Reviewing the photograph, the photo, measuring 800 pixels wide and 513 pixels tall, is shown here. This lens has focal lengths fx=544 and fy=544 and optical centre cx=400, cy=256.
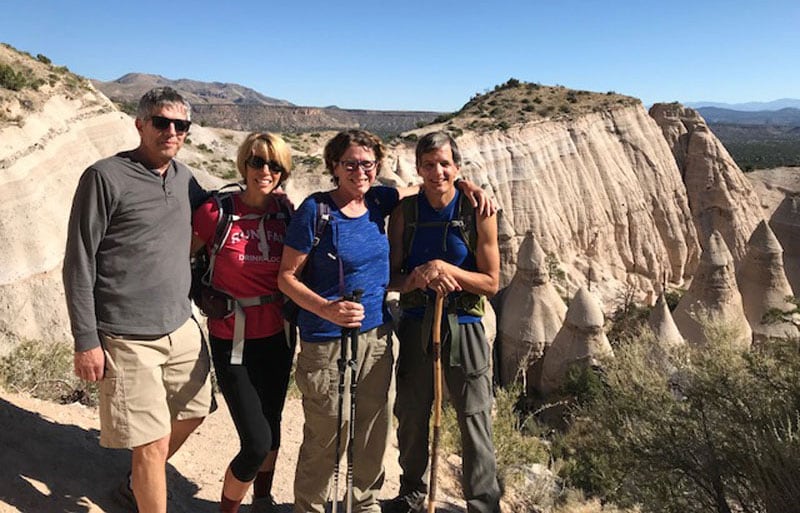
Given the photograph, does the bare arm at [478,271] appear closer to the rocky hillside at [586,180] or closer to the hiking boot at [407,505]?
the hiking boot at [407,505]

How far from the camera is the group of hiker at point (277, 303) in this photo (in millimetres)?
3027

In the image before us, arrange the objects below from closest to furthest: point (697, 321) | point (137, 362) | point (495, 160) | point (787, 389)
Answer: point (137, 362) → point (787, 389) → point (697, 321) → point (495, 160)

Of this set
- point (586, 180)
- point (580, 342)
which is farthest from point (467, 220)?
point (586, 180)

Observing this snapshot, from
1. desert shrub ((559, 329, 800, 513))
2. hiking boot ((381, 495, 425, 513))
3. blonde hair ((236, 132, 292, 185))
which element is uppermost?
blonde hair ((236, 132, 292, 185))

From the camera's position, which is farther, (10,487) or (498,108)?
(498,108)

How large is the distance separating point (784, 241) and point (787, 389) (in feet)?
76.6

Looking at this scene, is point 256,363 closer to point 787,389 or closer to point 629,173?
point 787,389

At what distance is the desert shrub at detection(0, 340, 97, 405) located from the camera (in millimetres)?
5223

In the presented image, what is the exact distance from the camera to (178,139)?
3211mm

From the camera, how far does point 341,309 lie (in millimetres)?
3150

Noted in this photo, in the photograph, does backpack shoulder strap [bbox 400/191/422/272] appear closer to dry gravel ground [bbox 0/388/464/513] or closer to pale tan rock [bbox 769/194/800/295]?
dry gravel ground [bbox 0/388/464/513]

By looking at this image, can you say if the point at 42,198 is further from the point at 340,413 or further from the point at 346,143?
the point at 340,413

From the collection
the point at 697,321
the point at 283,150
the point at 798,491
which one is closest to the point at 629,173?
the point at 697,321

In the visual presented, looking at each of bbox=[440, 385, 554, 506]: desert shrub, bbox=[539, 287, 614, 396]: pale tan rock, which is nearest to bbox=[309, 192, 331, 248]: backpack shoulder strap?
bbox=[440, 385, 554, 506]: desert shrub
